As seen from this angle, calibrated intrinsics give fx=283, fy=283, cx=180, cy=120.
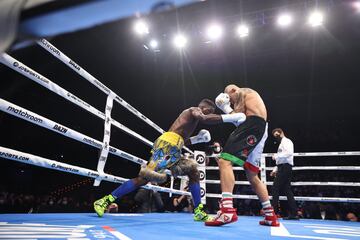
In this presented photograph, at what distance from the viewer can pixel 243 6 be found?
21.8 ft

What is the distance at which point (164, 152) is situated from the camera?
2889 millimetres

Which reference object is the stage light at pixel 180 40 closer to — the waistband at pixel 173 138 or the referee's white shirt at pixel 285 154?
the referee's white shirt at pixel 285 154

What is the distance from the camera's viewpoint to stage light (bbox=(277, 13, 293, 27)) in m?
6.65

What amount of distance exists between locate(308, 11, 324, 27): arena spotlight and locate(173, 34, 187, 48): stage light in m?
3.16

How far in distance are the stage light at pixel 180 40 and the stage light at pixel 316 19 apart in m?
3.17

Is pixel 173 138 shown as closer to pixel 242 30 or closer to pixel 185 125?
pixel 185 125

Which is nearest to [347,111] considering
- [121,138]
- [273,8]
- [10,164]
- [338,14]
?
[338,14]

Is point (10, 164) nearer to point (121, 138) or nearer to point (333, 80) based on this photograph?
point (121, 138)

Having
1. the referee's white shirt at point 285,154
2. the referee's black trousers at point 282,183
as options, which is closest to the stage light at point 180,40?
the referee's white shirt at point 285,154

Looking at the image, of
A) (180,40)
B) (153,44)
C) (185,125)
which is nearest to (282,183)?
(185,125)

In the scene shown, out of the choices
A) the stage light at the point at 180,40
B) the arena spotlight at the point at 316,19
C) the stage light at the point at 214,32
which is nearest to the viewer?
the arena spotlight at the point at 316,19

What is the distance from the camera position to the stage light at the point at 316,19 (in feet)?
21.0

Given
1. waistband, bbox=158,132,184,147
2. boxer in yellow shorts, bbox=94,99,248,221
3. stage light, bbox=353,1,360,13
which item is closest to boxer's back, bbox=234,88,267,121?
boxer in yellow shorts, bbox=94,99,248,221

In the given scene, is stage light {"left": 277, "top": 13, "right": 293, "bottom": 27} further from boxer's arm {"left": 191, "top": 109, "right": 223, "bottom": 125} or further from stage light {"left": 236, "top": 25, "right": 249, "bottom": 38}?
boxer's arm {"left": 191, "top": 109, "right": 223, "bottom": 125}
